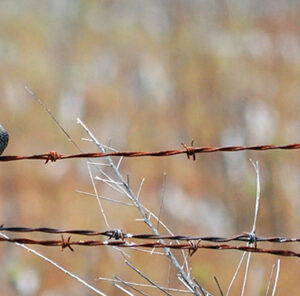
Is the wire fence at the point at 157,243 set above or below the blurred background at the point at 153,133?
below

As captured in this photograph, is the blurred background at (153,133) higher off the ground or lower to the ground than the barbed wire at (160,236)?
higher

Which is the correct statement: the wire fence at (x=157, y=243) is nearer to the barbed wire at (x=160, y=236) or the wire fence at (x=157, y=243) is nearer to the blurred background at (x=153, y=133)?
the barbed wire at (x=160, y=236)

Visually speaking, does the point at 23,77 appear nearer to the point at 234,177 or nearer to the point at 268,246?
the point at 234,177

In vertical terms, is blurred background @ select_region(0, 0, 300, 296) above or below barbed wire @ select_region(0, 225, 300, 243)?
above

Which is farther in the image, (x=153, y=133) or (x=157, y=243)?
(x=153, y=133)

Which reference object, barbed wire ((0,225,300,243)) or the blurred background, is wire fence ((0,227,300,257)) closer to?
barbed wire ((0,225,300,243))

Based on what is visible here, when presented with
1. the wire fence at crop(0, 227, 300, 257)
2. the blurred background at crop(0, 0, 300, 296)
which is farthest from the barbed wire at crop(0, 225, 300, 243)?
the blurred background at crop(0, 0, 300, 296)

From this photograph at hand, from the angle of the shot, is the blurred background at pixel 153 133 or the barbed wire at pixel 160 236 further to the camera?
the blurred background at pixel 153 133

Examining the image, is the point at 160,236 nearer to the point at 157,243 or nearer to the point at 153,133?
the point at 157,243

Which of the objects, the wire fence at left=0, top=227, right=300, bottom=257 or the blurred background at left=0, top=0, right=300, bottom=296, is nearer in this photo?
the wire fence at left=0, top=227, right=300, bottom=257

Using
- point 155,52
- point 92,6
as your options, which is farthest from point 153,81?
point 92,6

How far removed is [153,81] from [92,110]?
80 centimetres

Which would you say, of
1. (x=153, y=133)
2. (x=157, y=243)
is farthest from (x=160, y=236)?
(x=153, y=133)

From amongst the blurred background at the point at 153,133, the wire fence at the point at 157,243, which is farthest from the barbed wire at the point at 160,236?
the blurred background at the point at 153,133
